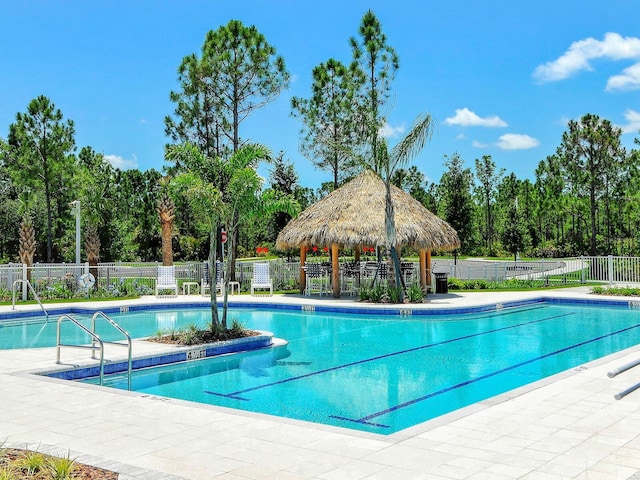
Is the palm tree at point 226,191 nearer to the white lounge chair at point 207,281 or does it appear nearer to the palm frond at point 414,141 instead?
the palm frond at point 414,141

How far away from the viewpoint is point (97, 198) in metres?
33.8

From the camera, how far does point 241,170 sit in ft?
35.1

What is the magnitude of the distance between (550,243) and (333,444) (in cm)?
4946

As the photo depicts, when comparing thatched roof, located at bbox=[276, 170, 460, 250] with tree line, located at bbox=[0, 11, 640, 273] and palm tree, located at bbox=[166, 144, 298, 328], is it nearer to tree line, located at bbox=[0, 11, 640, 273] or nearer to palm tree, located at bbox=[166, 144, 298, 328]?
tree line, located at bbox=[0, 11, 640, 273]

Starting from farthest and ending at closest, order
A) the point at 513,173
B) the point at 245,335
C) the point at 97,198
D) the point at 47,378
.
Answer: the point at 513,173 → the point at 97,198 → the point at 245,335 → the point at 47,378

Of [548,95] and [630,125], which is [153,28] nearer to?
[548,95]

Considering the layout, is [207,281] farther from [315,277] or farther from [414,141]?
[414,141]

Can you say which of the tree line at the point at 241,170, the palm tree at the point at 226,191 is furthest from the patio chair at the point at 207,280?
the palm tree at the point at 226,191

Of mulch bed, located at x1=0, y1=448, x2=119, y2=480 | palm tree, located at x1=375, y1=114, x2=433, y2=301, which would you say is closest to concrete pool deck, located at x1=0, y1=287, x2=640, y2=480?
mulch bed, located at x1=0, y1=448, x2=119, y2=480

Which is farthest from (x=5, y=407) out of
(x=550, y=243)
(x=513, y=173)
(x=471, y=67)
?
(x=513, y=173)

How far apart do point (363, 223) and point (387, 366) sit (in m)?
10.1

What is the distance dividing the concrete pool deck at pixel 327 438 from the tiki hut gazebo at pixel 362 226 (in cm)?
1241

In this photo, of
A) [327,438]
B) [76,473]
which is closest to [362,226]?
[327,438]

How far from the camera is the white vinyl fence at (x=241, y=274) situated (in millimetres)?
19625
